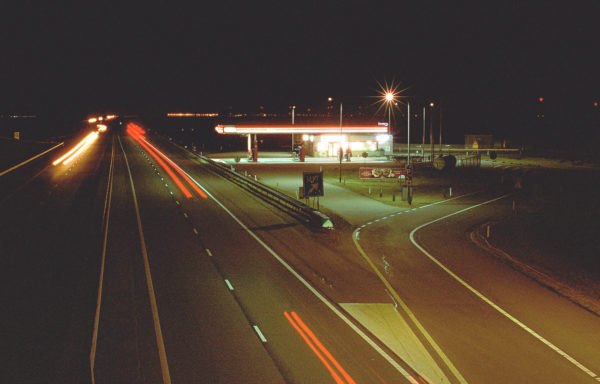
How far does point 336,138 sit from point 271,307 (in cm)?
6937

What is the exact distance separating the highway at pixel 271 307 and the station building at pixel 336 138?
50.7 meters

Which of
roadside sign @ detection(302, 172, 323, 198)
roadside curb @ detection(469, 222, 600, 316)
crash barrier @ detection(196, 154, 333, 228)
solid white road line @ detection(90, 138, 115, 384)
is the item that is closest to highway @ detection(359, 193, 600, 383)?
roadside curb @ detection(469, 222, 600, 316)

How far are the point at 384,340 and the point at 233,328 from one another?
3.59 m

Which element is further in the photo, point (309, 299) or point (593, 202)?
point (593, 202)

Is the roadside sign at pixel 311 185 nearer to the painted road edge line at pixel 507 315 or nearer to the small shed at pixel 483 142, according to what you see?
the painted road edge line at pixel 507 315

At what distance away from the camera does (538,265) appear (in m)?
20.6

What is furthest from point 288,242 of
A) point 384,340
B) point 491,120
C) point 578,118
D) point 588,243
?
point 491,120

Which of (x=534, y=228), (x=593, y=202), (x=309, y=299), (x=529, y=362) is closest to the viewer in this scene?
(x=529, y=362)

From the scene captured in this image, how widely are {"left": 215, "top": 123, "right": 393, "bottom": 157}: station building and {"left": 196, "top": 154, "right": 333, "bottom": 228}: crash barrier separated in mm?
26982

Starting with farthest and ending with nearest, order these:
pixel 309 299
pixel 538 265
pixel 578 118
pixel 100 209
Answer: pixel 578 118 < pixel 100 209 < pixel 538 265 < pixel 309 299

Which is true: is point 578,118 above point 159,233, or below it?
above

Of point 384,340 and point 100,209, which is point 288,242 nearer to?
point 384,340

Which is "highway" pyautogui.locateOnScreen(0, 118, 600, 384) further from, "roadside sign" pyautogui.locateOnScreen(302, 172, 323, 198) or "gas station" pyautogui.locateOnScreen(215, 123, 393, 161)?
"gas station" pyautogui.locateOnScreen(215, 123, 393, 161)

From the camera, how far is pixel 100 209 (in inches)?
1305
